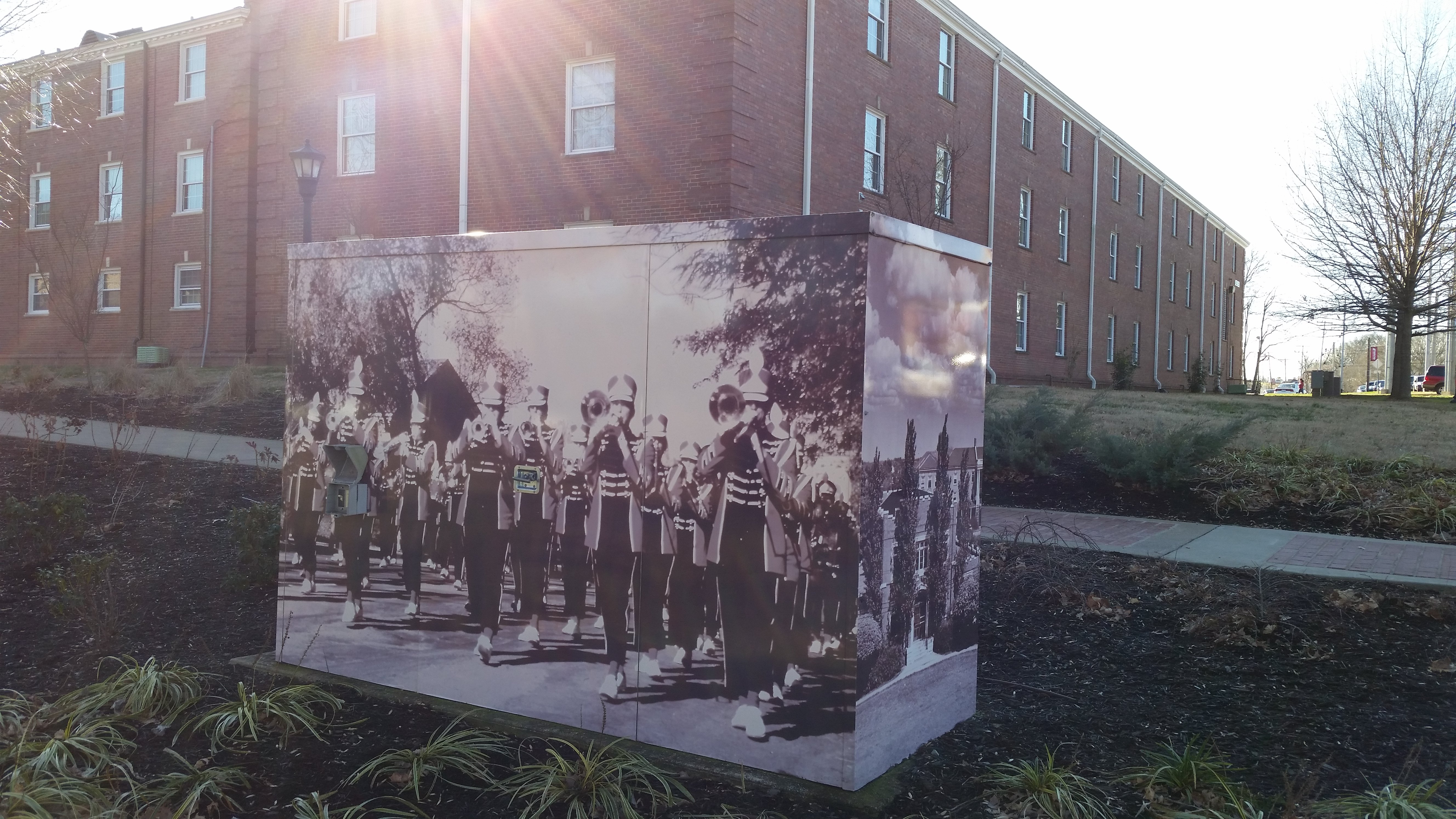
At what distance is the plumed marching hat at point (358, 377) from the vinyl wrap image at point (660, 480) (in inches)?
0.5

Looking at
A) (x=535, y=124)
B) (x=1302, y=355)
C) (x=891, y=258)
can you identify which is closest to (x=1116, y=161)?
(x=535, y=124)

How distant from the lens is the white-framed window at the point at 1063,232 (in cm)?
3142

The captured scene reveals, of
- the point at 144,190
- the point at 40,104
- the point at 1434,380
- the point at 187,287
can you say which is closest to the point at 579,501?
the point at 40,104

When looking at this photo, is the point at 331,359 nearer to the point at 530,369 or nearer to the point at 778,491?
the point at 530,369

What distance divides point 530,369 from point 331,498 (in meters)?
1.23

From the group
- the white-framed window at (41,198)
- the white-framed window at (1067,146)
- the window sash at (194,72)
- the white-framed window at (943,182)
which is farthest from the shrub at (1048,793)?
the white-framed window at (41,198)

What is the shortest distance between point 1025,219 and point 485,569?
27.3 meters

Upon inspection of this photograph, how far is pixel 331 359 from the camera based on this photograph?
471cm

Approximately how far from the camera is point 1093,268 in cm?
3391

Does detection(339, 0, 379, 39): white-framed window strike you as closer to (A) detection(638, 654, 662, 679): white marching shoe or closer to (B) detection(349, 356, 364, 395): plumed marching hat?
(B) detection(349, 356, 364, 395): plumed marching hat

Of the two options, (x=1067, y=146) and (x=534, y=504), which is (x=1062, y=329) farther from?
(x=534, y=504)

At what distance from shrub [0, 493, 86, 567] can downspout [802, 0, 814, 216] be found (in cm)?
1423

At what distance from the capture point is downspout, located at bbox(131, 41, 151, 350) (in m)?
27.8

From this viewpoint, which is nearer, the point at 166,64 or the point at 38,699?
the point at 38,699
